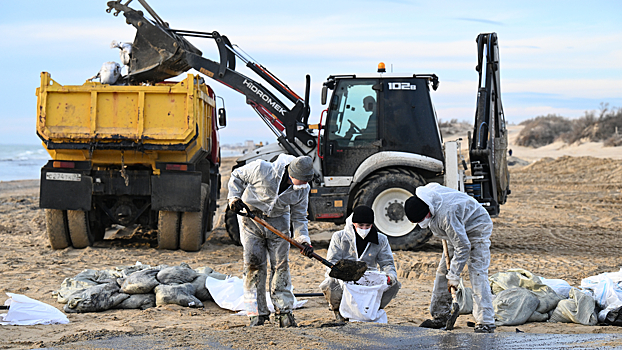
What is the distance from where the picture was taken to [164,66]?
32.4ft

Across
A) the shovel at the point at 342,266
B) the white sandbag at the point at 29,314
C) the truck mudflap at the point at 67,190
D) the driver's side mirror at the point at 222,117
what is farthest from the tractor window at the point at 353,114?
the white sandbag at the point at 29,314

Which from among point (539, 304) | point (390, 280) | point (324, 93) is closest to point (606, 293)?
point (539, 304)

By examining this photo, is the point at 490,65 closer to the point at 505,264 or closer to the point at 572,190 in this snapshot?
the point at 505,264

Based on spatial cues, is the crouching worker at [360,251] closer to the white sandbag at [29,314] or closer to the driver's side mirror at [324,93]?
the white sandbag at [29,314]

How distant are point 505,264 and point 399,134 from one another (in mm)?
2535

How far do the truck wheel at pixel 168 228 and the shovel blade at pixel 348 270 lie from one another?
4298mm

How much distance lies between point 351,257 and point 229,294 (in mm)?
1454

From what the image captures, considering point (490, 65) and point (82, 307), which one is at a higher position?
point (490, 65)

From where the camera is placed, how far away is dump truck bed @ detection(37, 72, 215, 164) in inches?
339

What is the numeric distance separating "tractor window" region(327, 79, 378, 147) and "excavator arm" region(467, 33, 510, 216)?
1677 millimetres

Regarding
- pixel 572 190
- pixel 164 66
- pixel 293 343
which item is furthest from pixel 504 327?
pixel 572 190

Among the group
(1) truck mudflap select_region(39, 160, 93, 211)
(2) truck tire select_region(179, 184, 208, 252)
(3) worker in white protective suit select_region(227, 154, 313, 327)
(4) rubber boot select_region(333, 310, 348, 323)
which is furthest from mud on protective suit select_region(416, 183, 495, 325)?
(1) truck mudflap select_region(39, 160, 93, 211)

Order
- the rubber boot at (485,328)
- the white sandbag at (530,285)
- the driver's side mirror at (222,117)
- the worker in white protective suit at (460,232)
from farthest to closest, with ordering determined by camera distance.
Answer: the driver's side mirror at (222,117) → the white sandbag at (530,285) → the rubber boot at (485,328) → the worker in white protective suit at (460,232)

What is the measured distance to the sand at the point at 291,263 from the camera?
15.9 feet
